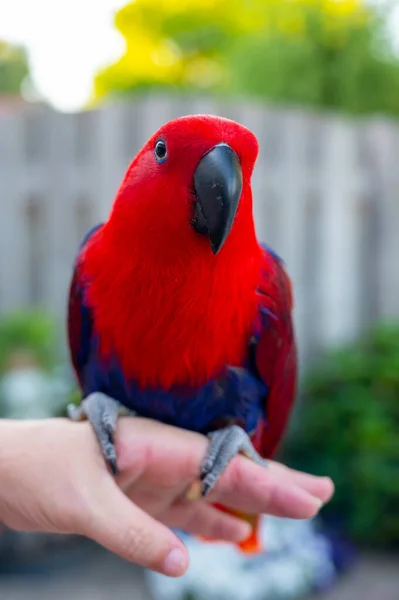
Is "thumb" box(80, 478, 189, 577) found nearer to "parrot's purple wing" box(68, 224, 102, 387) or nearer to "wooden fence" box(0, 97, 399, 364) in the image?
"parrot's purple wing" box(68, 224, 102, 387)

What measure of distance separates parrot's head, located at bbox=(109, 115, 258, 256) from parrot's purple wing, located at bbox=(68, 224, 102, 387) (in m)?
0.19

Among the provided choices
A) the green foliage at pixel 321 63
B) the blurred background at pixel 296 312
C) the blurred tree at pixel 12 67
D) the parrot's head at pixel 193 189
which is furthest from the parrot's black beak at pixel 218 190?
the blurred tree at pixel 12 67

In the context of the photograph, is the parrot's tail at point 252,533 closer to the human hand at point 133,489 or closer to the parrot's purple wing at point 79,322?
the human hand at point 133,489

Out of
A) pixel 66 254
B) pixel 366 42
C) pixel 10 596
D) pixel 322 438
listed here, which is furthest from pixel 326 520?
pixel 366 42

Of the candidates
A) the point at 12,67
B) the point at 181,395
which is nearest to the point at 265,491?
the point at 181,395

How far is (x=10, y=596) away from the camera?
2123 mm

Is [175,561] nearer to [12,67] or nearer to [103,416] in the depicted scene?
[103,416]

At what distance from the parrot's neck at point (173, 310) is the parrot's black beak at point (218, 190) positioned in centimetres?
8

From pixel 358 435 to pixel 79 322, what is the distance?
1.50 meters

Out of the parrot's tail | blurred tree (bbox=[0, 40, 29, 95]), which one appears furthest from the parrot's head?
blurred tree (bbox=[0, 40, 29, 95])

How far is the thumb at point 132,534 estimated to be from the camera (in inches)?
30.5

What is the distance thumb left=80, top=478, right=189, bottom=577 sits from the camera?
0.77m

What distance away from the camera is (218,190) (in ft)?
2.50

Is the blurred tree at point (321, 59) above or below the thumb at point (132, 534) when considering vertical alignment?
above
